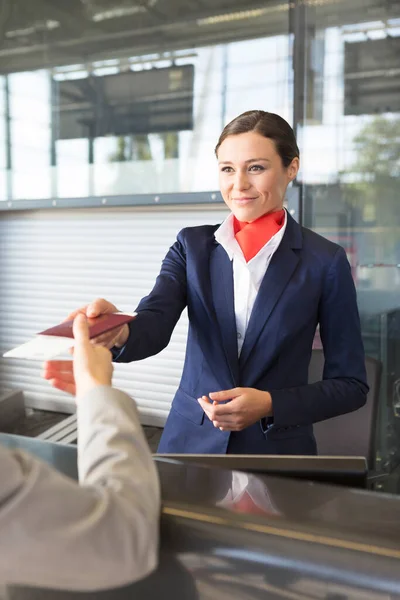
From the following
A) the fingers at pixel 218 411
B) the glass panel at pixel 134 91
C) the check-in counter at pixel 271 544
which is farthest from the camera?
the glass panel at pixel 134 91

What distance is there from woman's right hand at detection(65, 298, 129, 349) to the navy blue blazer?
3 cm

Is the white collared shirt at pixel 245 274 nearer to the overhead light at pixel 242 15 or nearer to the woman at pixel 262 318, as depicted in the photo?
→ the woman at pixel 262 318

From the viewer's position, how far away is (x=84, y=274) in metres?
4.96

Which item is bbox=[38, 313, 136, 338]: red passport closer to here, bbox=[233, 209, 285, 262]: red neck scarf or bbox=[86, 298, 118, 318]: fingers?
bbox=[86, 298, 118, 318]: fingers

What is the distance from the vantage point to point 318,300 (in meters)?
1.51

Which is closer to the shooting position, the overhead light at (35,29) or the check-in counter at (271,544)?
the check-in counter at (271,544)

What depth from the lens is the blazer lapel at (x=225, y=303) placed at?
150 centimetres

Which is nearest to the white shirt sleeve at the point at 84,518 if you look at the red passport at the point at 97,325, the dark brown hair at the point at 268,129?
the red passport at the point at 97,325

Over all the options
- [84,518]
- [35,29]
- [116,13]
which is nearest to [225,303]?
[84,518]

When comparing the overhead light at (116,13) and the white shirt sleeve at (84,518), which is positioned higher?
the overhead light at (116,13)

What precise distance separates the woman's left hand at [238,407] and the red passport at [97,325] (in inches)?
11.6

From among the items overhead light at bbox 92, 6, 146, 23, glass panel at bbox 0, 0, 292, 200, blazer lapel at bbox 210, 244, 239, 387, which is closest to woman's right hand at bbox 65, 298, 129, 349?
blazer lapel at bbox 210, 244, 239, 387

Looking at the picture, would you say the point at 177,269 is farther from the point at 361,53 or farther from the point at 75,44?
the point at 75,44

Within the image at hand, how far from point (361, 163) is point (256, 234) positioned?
2.47 meters
